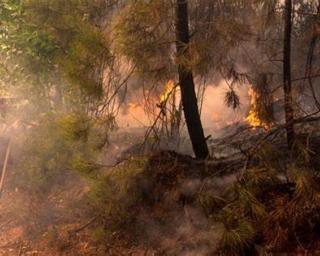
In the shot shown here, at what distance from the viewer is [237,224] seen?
5.76 metres

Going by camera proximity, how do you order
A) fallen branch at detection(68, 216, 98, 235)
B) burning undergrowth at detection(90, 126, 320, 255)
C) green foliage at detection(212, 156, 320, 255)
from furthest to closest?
fallen branch at detection(68, 216, 98, 235) < burning undergrowth at detection(90, 126, 320, 255) < green foliage at detection(212, 156, 320, 255)

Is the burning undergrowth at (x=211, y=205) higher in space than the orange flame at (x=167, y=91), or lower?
lower

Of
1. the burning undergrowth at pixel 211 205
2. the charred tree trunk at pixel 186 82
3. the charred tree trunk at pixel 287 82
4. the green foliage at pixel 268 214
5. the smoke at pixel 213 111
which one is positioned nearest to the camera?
the green foliage at pixel 268 214

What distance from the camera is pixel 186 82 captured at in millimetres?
9062

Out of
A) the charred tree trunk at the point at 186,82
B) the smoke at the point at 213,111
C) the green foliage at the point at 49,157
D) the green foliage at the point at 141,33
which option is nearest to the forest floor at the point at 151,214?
the charred tree trunk at the point at 186,82

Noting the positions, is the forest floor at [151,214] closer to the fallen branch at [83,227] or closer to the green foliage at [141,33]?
the fallen branch at [83,227]

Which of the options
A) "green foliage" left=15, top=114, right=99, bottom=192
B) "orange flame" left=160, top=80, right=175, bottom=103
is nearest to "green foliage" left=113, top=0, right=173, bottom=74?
"orange flame" left=160, top=80, right=175, bottom=103

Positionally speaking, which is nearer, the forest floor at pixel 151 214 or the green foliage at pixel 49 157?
the forest floor at pixel 151 214

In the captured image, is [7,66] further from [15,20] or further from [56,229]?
[56,229]

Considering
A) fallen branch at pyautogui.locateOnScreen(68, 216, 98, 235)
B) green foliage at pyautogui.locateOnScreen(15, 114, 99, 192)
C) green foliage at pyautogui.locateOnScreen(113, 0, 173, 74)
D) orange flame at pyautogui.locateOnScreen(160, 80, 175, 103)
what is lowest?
fallen branch at pyautogui.locateOnScreen(68, 216, 98, 235)

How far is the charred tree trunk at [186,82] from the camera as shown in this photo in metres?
7.98

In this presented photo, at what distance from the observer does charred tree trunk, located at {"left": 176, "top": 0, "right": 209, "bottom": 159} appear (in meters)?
7.98

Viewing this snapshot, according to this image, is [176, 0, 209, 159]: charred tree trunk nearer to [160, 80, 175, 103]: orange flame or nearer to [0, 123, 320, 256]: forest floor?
[160, 80, 175, 103]: orange flame

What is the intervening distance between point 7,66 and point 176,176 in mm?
7816
